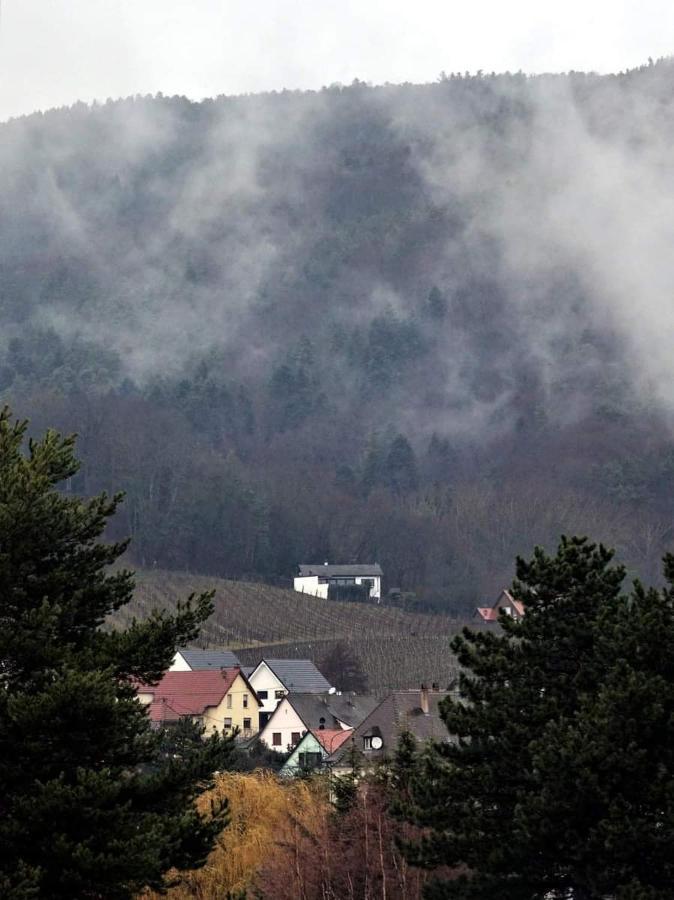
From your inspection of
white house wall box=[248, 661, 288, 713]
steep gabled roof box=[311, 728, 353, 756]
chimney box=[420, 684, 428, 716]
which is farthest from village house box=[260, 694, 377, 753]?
chimney box=[420, 684, 428, 716]

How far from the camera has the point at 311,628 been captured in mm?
155500

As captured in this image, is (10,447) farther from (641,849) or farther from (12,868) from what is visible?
(641,849)

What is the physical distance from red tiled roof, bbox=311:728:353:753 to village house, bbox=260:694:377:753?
9184mm

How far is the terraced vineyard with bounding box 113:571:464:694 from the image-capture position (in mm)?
128000

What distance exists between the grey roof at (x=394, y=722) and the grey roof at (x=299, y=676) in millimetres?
37996

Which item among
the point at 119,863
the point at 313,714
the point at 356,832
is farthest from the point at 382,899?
the point at 313,714

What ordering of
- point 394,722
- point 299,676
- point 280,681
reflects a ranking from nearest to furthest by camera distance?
point 394,722
point 280,681
point 299,676

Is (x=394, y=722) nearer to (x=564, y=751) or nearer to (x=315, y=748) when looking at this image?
(x=315, y=748)

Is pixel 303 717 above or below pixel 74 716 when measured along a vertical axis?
above

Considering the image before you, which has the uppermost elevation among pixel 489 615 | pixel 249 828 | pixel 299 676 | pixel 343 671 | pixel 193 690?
pixel 489 615

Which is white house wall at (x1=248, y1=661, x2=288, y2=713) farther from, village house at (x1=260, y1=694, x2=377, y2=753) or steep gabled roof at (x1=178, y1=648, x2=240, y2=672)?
village house at (x1=260, y1=694, x2=377, y2=753)

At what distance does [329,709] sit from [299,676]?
677 inches

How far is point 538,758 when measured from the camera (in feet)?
99.6

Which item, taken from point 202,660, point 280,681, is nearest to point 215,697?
point 280,681
